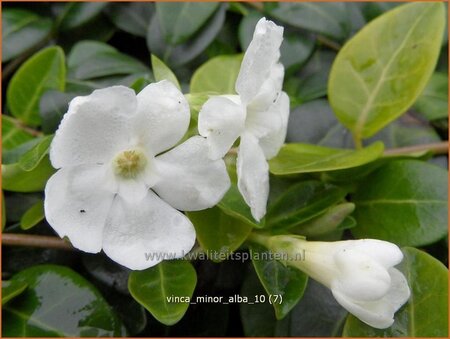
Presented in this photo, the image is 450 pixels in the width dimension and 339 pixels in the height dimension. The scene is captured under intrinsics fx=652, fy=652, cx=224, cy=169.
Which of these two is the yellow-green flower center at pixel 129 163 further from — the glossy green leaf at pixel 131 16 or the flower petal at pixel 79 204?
the glossy green leaf at pixel 131 16

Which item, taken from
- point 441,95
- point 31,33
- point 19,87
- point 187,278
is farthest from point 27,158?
point 441,95

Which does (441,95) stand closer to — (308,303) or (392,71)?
(392,71)

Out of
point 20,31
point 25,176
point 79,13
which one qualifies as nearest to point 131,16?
point 79,13

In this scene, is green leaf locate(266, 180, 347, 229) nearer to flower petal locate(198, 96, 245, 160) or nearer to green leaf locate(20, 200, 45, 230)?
flower petal locate(198, 96, 245, 160)

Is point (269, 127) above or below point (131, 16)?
above

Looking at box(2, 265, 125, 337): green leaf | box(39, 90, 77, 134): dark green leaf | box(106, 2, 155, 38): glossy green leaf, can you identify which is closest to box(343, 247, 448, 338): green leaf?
box(2, 265, 125, 337): green leaf

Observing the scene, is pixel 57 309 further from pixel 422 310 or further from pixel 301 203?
pixel 422 310

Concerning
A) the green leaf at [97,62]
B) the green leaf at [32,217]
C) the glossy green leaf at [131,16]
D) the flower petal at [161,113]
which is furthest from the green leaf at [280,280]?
the glossy green leaf at [131,16]
